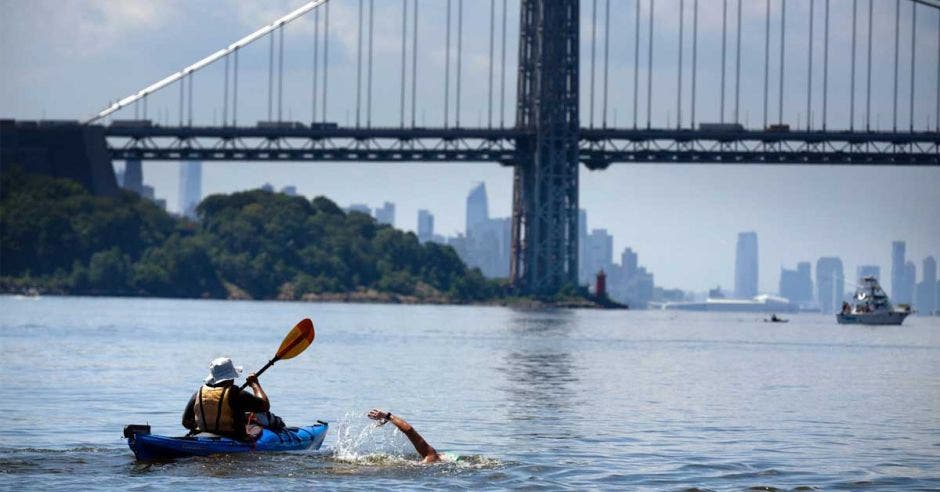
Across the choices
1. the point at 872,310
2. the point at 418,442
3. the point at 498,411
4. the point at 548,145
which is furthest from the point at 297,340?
the point at 548,145

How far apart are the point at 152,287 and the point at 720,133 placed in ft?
162

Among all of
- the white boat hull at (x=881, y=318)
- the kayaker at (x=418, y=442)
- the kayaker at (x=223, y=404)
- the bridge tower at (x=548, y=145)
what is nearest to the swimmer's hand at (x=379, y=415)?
the kayaker at (x=418, y=442)

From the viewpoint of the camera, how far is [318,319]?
99188 millimetres

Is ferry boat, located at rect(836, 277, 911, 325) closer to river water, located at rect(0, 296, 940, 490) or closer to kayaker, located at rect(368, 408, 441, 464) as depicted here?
river water, located at rect(0, 296, 940, 490)

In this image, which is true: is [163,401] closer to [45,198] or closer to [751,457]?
[751,457]

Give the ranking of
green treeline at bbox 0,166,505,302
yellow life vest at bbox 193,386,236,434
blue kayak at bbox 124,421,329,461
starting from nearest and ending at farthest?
blue kayak at bbox 124,421,329,461 < yellow life vest at bbox 193,386,236,434 < green treeline at bbox 0,166,505,302

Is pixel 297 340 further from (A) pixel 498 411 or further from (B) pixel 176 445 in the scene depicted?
(A) pixel 498 411

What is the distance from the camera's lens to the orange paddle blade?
28750mm

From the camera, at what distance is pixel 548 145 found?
443ft

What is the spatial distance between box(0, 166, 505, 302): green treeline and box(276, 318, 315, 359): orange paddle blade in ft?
405

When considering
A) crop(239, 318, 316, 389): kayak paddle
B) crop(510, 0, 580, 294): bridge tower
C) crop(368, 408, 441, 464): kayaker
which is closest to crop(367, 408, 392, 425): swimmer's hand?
crop(368, 408, 441, 464): kayaker

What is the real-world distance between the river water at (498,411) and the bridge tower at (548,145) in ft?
210

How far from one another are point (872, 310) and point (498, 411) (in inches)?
3696

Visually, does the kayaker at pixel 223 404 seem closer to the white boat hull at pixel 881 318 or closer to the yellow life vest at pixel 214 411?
the yellow life vest at pixel 214 411
